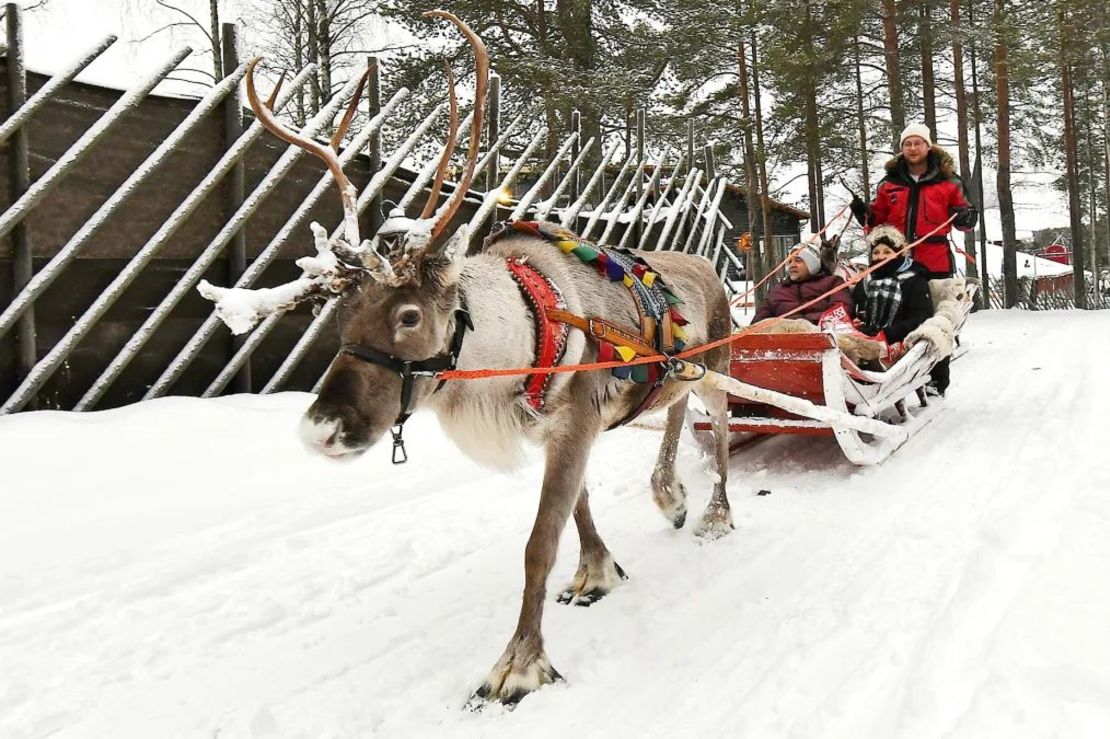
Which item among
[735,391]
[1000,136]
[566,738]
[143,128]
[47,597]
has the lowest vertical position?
[566,738]

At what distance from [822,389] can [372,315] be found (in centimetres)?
350

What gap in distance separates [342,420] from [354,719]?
0.95 metres

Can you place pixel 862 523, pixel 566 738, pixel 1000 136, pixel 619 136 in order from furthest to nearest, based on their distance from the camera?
pixel 1000 136, pixel 619 136, pixel 862 523, pixel 566 738

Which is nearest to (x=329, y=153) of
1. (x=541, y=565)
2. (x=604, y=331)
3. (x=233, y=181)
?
(x=604, y=331)

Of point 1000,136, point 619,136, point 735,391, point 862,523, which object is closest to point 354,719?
point 735,391

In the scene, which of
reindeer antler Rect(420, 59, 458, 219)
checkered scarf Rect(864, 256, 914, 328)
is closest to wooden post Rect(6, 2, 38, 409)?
reindeer antler Rect(420, 59, 458, 219)

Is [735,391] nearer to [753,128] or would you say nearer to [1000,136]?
[753,128]

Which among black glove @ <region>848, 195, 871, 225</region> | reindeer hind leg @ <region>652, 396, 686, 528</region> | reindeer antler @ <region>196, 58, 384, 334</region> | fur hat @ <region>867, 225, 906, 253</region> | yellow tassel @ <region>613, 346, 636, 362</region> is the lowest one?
reindeer hind leg @ <region>652, 396, 686, 528</region>

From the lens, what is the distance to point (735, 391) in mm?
3939

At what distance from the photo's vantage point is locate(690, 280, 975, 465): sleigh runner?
15.0 ft

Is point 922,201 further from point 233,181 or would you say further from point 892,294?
point 233,181

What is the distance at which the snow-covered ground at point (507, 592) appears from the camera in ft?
7.63

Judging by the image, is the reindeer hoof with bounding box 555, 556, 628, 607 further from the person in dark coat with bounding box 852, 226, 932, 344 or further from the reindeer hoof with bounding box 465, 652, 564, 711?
the person in dark coat with bounding box 852, 226, 932, 344

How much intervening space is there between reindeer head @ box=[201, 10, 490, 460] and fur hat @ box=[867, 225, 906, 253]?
16.5ft
